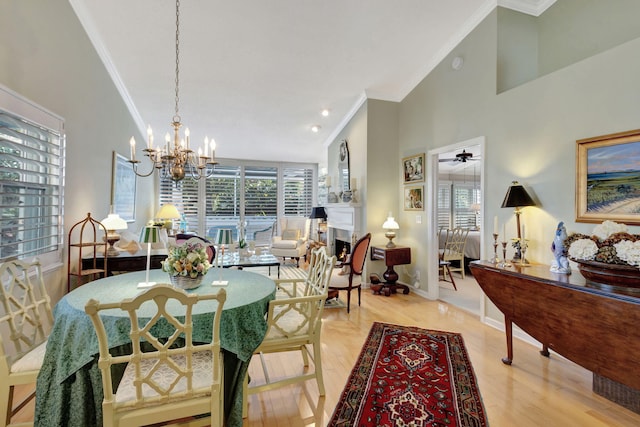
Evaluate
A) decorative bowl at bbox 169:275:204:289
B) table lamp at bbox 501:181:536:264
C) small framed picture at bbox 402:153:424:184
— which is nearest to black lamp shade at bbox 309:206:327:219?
small framed picture at bbox 402:153:424:184

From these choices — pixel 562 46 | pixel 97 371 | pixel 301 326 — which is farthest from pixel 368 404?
pixel 562 46

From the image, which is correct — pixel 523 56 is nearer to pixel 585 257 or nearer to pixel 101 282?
pixel 585 257

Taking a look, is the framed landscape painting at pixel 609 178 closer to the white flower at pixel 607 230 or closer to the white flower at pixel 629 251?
the white flower at pixel 607 230

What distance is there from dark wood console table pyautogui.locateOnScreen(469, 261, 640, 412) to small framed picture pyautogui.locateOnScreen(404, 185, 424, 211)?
195 cm

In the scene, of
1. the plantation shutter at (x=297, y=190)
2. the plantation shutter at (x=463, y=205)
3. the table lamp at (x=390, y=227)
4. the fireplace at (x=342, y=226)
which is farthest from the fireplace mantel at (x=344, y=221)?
the plantation shutter at (x=463, y=205)

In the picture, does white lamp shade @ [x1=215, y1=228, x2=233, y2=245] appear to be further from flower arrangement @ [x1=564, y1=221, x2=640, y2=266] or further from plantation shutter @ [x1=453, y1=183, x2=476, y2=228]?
plantation shutter @ [x1=453, y1=183, x2=476, y2=228]

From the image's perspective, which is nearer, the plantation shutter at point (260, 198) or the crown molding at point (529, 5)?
the crown molding at point (529, 5)

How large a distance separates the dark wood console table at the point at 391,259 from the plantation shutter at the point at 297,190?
13.0ft

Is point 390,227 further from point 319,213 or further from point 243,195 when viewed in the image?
point 243,195

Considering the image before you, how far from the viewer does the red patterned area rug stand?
1845mm

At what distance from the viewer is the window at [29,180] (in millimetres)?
2143

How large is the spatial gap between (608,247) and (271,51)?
3.83 meters

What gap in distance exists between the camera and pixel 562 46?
11.0 ft

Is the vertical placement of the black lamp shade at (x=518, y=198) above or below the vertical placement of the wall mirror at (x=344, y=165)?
below
